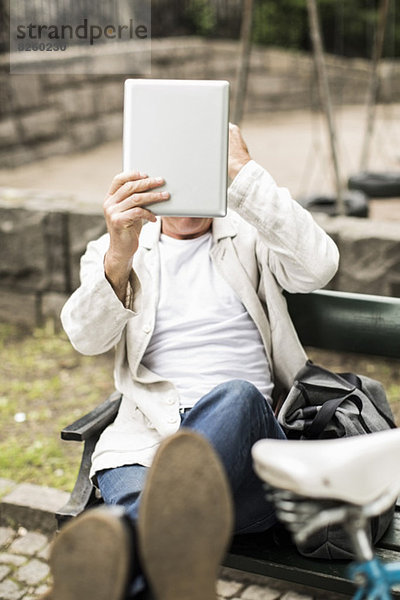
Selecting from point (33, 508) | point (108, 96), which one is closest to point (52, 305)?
point (33, 508)

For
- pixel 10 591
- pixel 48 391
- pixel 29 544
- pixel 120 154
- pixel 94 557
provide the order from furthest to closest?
pixel 120 154, pixel 48 391, pixel 29 544, pixel 10 591, pixel 94 557

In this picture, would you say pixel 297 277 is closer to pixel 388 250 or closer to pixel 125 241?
pixel 125 241

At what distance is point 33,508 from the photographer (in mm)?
3461

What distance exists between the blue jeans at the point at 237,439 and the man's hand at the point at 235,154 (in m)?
0.63

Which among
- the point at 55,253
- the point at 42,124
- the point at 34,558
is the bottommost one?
the point at 34,558

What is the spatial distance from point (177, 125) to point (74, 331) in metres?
0.68

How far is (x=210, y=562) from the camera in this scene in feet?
5.07

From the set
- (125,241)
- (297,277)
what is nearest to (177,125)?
(125,241)

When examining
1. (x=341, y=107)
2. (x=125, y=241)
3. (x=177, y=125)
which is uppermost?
(x=177, y=125)

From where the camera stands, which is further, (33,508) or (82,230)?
(82,230)

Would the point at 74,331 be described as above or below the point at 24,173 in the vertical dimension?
above

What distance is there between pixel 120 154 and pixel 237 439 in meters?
7.90

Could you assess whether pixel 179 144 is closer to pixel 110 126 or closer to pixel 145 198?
pixel 145 198

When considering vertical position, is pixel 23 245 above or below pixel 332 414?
below
